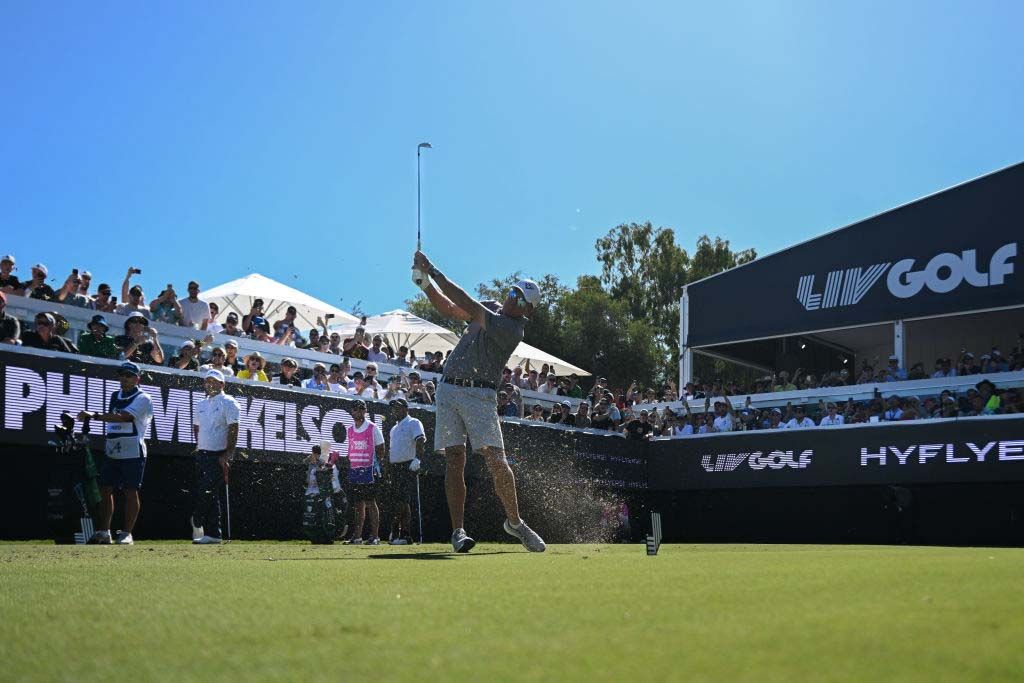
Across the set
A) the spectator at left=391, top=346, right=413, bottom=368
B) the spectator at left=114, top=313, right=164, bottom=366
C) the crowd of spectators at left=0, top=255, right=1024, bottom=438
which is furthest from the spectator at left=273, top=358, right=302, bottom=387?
the spectator at left=391, top=346, right=413, bottom=368

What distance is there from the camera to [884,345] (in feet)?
101

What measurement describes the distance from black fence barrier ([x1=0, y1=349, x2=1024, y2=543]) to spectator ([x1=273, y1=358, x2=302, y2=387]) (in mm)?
670

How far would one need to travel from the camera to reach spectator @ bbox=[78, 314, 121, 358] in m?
14.5

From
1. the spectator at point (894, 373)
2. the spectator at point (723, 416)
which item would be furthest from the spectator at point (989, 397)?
→ the spectator at point (723, 416)

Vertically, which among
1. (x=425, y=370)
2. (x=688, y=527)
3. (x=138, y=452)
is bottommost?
(x=688, y=527)

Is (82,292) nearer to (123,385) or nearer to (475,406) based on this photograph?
(123,385)

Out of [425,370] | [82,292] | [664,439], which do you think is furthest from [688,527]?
[82,292]

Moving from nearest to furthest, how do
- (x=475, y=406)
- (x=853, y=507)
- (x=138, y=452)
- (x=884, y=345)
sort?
(x=475, y=406) → (x=138, y=452) → (x=853, y=507) → (x=884, y=345)

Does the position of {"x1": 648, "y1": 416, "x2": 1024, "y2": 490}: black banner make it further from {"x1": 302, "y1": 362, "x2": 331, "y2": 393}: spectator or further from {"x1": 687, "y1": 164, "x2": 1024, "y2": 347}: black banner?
{"x1": 302, "y1": 362, "x2": 331, "y2": 393}: spectator

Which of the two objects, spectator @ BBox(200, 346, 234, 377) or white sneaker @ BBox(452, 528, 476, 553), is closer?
white sneaker @ BBox(452, 528, 476, 553)

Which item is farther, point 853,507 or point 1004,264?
point 1004,264

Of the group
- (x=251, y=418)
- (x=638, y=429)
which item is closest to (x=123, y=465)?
(x=251, y=418)

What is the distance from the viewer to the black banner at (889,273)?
24.6m

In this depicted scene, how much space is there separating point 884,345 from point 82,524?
910 inches
